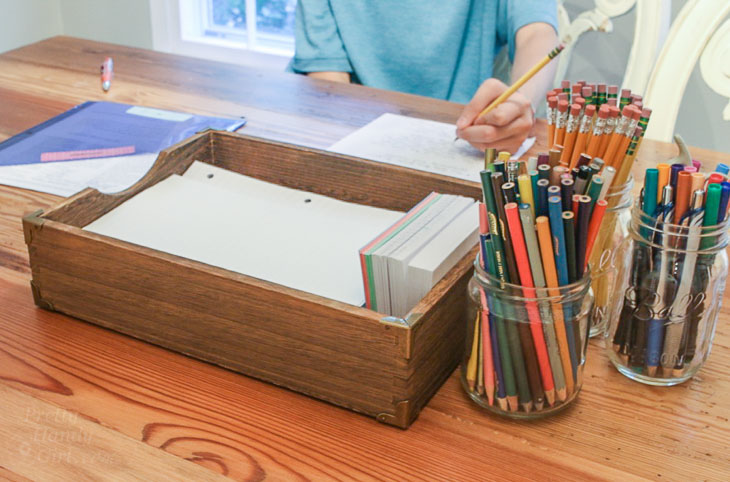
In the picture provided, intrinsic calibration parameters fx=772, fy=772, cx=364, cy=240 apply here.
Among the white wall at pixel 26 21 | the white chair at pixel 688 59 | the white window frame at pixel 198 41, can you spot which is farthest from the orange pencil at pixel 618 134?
the white wall at pixel 26 21

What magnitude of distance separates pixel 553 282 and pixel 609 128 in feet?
0.54

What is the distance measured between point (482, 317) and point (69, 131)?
3.00ft

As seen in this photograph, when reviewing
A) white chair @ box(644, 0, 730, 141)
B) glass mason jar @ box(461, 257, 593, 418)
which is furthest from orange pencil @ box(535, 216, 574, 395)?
white chair @ box(644, 0, 730, 141)

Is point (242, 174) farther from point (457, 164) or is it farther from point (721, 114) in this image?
point (721, 114)

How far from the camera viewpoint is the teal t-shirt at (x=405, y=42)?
5.86 ft

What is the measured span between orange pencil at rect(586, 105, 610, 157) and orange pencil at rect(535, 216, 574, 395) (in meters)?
0.13

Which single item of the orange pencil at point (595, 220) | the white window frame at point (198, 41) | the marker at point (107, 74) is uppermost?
the orange pencil at point (595, 220)

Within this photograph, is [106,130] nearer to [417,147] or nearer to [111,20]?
[417,147]

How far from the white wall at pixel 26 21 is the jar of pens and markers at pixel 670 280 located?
2982mm

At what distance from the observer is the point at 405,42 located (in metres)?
1.84

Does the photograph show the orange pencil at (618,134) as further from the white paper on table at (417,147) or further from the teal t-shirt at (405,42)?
the teal t-shirt at (405,42)

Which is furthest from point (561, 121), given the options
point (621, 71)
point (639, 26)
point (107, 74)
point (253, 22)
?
point (253, 22)

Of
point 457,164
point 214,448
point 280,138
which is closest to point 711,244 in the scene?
point 214,448

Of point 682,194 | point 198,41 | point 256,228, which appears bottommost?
point 198,41
